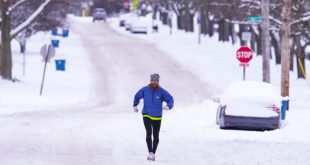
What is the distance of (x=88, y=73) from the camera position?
4444 centimetres

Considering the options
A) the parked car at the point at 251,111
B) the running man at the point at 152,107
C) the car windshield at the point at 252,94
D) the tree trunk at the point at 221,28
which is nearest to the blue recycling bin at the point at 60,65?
the tree trunk at the point at 221,28

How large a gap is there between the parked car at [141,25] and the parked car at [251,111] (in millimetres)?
56154

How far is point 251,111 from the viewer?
20.7 metres

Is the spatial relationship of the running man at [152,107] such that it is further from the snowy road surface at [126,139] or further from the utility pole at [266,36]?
the utility pole at [266,36]

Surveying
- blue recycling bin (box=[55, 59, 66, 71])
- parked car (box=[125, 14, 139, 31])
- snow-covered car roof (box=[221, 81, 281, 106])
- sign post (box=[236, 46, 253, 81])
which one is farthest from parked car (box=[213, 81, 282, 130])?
parked car (box=[125, 14, 139, 31])

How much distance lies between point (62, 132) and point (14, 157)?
4941 millimetres

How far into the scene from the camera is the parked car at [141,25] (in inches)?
3036

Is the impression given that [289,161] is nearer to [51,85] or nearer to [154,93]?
[154,93]

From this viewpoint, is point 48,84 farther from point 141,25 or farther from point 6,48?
point 141,25

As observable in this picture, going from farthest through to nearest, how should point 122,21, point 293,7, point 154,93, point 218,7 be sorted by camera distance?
point 122,21
point 218,7
point 293,7
point 154,93

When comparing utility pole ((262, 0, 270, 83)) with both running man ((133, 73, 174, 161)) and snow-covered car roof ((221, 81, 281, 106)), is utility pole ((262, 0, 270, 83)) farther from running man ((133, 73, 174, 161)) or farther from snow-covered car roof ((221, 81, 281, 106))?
running man ((133, 73, 174, 161))

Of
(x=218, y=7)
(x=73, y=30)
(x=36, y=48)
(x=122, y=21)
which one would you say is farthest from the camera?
(x=122, y=21)

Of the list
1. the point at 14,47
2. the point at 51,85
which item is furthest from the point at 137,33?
the point at 51,85

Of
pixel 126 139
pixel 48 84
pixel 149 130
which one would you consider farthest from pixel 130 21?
pixel 149 130
